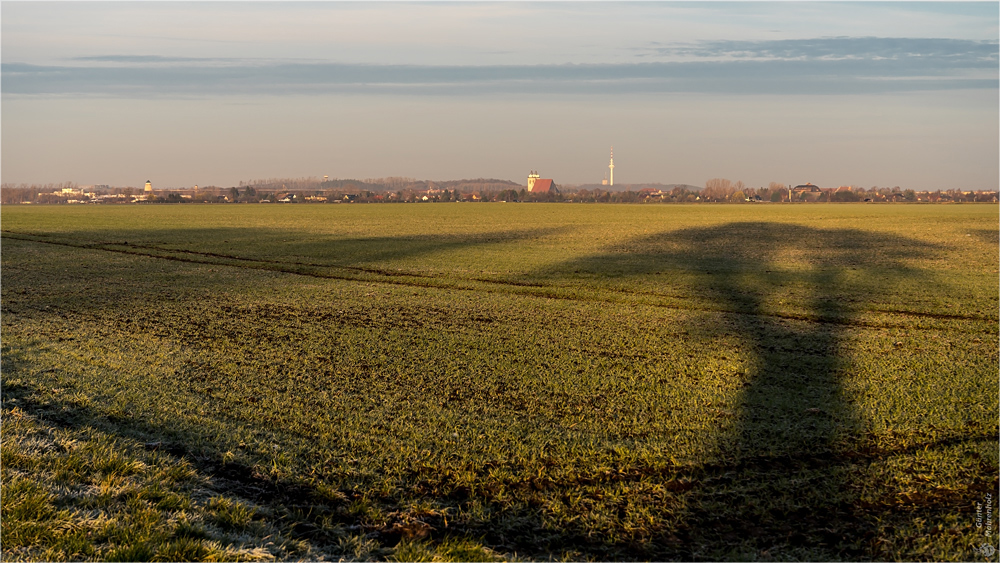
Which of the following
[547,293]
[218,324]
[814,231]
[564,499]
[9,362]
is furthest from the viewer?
[814,231]

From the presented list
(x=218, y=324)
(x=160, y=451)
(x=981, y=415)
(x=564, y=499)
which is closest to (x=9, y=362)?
(x=218, y=324)

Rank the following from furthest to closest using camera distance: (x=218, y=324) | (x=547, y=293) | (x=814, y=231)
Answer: (x=814, y=231) < (x=547, y=293) < (x=218, y=324)

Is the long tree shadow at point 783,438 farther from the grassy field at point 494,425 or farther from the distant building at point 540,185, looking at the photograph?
the distant building at point 540,185

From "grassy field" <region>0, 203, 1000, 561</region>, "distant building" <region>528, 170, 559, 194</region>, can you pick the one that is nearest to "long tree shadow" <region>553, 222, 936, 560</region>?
"grassy field" <region>0, 203, 1000, 561</region>

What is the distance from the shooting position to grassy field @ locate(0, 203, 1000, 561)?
14.5ft

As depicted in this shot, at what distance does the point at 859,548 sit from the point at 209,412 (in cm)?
518

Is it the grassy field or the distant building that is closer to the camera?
the grassy field

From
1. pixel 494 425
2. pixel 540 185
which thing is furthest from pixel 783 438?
pixel 540 185

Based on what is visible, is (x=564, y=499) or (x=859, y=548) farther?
(x=564, y=499)

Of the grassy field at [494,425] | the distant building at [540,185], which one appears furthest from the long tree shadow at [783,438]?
the distant building at [540,185]

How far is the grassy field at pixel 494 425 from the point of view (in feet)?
14.5

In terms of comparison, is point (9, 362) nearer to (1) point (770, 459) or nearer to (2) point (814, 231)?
(1) point (770, 459)

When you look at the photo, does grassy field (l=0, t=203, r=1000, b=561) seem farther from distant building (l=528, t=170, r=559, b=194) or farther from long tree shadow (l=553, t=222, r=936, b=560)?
distant building (l=528, t=170, r=559, b=194)

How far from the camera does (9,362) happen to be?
8367 mm
